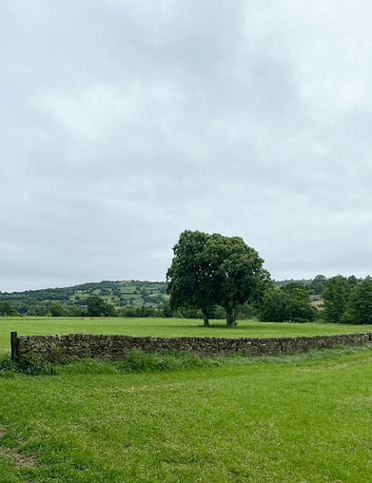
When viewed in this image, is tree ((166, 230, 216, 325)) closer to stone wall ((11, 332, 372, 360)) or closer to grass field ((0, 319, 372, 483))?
stone wall ((11, 332, 372, 360))

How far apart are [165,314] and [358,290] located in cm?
4622

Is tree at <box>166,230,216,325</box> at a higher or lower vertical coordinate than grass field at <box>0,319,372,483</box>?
higher

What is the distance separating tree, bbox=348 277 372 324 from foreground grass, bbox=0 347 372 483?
66.9 metres

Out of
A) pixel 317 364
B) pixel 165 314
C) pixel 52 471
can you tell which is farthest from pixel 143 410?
pixel 165 314

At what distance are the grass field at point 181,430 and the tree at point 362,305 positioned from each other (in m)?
67.3

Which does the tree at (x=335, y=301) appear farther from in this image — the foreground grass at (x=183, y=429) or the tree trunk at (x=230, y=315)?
the foreground grass at (x=183, y=429)

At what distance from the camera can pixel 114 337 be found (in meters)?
16.6

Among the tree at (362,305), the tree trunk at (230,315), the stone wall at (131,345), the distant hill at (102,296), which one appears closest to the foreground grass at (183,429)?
the stone wall at (131,345)

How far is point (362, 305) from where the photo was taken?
244 feet

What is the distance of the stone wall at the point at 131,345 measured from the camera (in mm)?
14461

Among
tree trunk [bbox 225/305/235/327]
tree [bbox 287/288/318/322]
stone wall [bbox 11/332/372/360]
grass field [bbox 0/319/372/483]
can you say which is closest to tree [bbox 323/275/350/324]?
tree [bbox 287/288/318/322]

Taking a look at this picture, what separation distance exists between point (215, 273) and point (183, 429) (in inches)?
1538

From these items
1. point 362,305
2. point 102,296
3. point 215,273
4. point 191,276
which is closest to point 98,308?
point 191,276

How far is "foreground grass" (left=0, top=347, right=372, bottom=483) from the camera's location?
6184 mm
